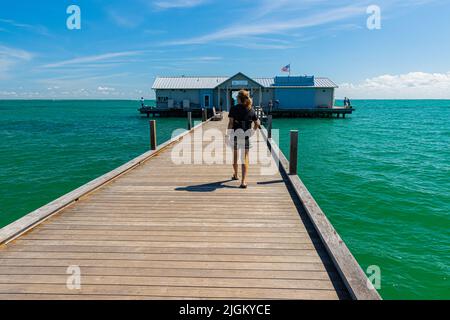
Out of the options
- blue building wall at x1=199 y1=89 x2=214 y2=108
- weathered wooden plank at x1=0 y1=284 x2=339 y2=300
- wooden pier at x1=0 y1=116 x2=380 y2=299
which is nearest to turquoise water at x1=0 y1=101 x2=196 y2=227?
wooden pier at x1=0 y1=116 x2=380 y2=299

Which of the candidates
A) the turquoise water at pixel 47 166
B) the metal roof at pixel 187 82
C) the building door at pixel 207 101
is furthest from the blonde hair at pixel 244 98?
the metal roof at pixel 187 82

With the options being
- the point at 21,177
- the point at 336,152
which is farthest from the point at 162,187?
the point at 336,152

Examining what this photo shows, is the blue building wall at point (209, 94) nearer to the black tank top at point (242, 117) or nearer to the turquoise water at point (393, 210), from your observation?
the turquoise water at point (393, 210)

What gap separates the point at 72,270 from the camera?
3.53 meters

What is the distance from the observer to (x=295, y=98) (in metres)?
43.3

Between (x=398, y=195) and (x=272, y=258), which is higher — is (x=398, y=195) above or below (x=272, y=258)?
below

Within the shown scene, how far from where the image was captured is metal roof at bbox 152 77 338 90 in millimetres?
42969

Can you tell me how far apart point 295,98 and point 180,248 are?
41767mm

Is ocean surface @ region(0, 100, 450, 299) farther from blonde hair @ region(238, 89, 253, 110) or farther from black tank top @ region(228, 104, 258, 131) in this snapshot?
blonde hair @ region(238, 89, 253, 110)

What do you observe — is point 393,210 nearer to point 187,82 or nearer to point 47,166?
point 47,166

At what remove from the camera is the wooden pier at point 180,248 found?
320 cm

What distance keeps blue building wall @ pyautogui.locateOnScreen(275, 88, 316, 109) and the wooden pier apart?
3834cm
